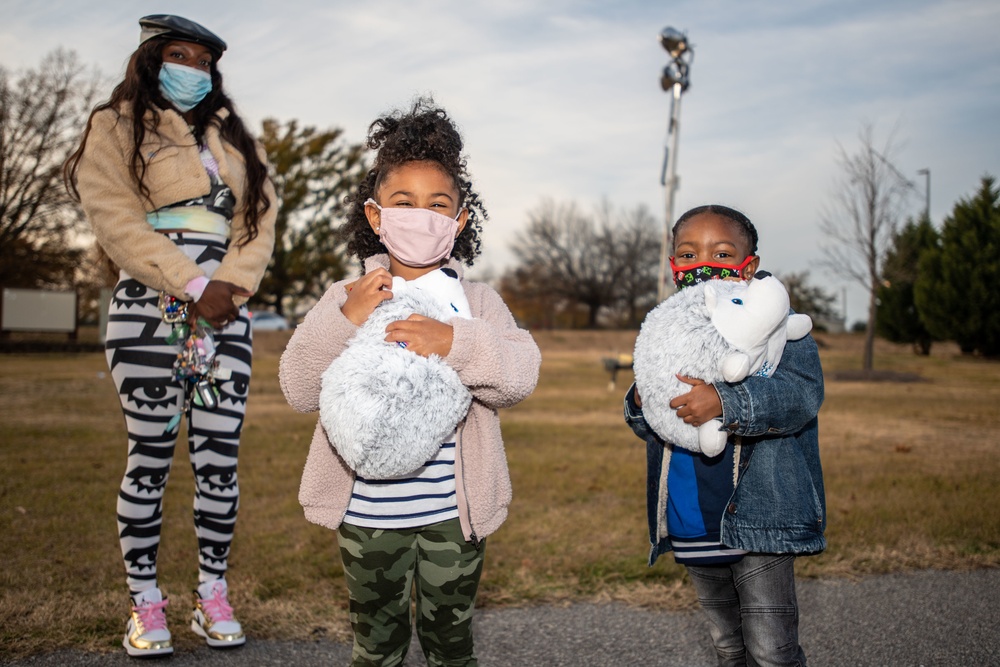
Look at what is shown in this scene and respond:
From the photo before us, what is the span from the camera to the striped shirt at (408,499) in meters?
2.15

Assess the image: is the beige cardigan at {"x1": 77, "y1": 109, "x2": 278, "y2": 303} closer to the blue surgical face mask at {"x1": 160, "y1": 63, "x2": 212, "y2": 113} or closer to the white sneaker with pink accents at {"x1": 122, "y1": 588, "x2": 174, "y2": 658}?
the blue surgical face mask at {"x1": 160, "y1": 63, "x2": 212, "y2": 113}

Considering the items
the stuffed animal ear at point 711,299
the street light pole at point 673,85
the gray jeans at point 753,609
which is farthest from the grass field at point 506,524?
the street light pole at point 673,85

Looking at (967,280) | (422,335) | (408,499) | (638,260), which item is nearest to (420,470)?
(408,499)

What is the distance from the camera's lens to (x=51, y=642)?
306 cm

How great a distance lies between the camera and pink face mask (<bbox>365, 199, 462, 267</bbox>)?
2.28m

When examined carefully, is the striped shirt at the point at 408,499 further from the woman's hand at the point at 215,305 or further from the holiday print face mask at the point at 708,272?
the woman's hand at the point at 215,305

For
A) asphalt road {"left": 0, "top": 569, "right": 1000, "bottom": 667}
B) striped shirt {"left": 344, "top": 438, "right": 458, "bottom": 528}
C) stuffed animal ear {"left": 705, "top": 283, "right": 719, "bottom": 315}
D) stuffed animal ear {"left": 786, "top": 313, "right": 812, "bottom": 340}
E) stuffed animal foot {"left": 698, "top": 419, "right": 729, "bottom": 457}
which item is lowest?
asphalt road {"left": 0, "top": 569, "right": 1000, "bottom": 667}

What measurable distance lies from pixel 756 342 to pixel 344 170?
34195 millimetres

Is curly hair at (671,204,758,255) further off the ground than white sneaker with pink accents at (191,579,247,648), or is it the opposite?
curly hair at (671,204,758,255)

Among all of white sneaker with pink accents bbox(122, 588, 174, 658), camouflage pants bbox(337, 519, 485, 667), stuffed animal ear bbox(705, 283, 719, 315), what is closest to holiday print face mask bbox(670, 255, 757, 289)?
stuffed animal ear bbox(705, 283, 719, 315)

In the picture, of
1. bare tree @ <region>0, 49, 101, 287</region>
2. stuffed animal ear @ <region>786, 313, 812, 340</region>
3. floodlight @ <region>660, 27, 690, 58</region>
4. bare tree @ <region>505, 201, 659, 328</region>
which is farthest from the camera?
bare tree @ <region>505, 201, 659, 328</region>

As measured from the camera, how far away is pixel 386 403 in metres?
1.95

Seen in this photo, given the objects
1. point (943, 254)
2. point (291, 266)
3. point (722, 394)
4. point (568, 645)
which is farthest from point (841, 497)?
point (291, 266)

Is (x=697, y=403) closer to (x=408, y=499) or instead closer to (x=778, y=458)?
(x=778, y=458)
